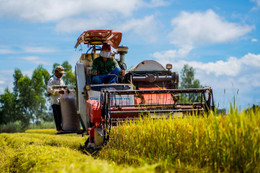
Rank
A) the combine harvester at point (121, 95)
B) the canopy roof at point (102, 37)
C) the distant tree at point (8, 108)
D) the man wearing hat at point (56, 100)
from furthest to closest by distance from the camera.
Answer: the distant tree at point (8, 108), the man wearing hat at point (56, 100), the canopy roof at point (102, 37), the combine harvester at point (121, 95)

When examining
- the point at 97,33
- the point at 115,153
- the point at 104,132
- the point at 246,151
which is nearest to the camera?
the point at 246,151

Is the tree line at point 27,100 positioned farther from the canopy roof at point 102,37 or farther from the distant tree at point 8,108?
the canopy roof at point 102,37

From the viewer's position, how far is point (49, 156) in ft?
19.6

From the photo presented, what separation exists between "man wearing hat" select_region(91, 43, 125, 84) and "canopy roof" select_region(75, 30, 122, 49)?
23cm

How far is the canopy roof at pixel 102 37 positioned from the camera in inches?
431

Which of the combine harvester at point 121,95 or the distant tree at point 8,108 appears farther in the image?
the distant tree at point 8,108

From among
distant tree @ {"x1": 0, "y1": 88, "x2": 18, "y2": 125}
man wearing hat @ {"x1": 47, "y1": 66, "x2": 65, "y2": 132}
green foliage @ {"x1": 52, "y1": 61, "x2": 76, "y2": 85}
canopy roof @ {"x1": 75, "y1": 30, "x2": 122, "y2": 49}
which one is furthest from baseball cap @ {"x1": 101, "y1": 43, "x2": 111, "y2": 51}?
distant tree @ {"x1": 0, "y1": 88, "x2": 18, "y2": 125}

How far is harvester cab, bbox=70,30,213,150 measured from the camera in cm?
825

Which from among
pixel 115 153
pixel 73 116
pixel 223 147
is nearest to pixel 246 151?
pixel 223 147

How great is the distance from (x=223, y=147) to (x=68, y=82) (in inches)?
1673

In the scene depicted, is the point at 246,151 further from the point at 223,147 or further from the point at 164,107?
the point at 164,107

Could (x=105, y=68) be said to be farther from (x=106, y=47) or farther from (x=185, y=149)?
(x=185, y=149)

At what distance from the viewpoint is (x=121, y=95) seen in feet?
30.9

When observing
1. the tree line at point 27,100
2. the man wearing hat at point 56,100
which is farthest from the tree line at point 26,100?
the man wearing hat at point 56,100
